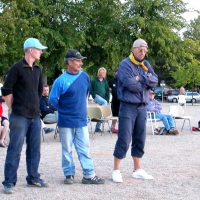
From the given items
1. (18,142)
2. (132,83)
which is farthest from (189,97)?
(18,142)

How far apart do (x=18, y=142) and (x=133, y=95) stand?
70.4 inches

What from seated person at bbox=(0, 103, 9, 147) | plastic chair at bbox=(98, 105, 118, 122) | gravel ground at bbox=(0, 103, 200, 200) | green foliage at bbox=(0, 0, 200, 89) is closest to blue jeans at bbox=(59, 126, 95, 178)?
gravel ground at bbox=(0, 103, 200, 200)

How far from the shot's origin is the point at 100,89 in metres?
13.9

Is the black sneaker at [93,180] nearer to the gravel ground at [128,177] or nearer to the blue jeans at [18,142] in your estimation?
the gravel ground at [128,177]

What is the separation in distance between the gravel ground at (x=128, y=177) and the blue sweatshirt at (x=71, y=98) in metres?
0.91

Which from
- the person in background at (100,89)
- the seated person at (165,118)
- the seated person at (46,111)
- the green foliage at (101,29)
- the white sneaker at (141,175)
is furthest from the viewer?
the green foliage at (101,29)

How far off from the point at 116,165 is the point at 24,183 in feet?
4.48

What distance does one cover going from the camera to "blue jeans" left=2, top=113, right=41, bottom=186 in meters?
6.10

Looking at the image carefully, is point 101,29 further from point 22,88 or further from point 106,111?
point 22,88

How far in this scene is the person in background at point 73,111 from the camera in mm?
6664

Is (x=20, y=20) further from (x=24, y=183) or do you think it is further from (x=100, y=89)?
(x=24, y=183)

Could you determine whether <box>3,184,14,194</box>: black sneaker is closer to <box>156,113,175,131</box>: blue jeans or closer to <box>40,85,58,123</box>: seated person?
<box>40,85,58,123</box>: seated person

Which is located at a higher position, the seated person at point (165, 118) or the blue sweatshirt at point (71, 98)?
the blue sweatshirt at point (71, 98)

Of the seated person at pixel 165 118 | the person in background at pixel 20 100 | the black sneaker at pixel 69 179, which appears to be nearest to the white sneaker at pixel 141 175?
the black sneaker at pixel 69 179
